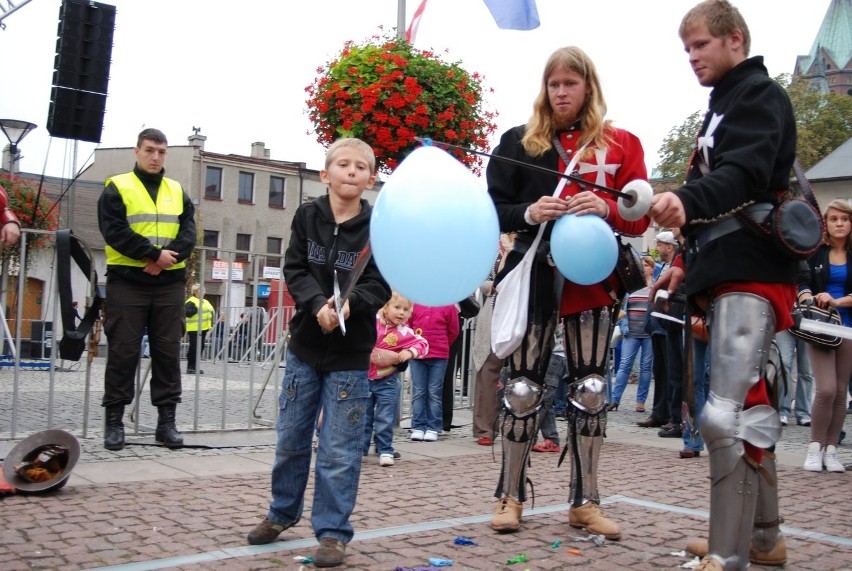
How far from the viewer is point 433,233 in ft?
10.0

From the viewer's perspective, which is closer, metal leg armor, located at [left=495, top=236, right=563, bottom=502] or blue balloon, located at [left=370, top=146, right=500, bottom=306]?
blue balloon, located at [left=370, top=146, right=500, bottom=306]

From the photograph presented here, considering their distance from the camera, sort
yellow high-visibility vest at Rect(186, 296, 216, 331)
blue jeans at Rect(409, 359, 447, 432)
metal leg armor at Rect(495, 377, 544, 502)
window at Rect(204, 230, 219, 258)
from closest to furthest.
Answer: metal leg armor at Rect(495, 377, 544, 502) → blue jeans at Rect(409, 359, 447, 432) → yellow high-visibility vest at Rect(186, 296, 216, 331) → window at Rect(204, 230, 219, 258)

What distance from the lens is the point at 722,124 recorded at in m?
3.53

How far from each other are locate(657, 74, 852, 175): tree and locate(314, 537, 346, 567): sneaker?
136ft

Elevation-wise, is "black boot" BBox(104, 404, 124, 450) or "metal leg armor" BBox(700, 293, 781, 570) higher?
"metal leg armor" BBox(700, 293, 781, 570)

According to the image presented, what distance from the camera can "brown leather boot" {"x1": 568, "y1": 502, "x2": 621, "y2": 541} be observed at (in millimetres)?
4086

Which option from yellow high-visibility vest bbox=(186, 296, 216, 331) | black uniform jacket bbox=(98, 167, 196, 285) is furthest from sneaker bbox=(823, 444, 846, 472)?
yellow high-visibility vest bbox=(186, 296, 216, 331)

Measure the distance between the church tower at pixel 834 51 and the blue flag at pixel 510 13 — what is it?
378ft

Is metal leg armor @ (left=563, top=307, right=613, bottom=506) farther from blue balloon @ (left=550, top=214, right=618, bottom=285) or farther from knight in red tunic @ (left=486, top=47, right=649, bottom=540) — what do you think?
blue balloon @ (left=550, top=214, right=618, bottom=285)

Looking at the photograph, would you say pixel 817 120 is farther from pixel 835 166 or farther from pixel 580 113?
pixel 580 113

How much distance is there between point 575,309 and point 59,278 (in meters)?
3.96

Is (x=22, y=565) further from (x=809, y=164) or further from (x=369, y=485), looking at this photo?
(x=809, y=164)

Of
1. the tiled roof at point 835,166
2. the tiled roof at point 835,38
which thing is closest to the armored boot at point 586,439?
the tiled roof at point 835,166

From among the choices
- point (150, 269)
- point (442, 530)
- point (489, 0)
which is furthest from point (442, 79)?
point (442, 530)
